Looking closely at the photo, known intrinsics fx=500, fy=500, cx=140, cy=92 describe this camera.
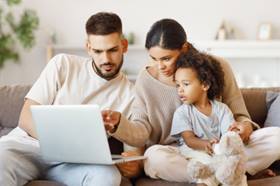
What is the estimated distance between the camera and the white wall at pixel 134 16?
14.6 ft

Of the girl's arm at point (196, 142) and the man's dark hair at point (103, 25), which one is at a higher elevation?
the man's dark hair at point (103, 25)

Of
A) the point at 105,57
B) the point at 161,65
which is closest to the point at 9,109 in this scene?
the point at 105,57

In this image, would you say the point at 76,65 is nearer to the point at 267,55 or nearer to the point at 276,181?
the point at 276,181

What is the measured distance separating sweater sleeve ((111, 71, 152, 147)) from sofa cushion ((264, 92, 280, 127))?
0.55 meters

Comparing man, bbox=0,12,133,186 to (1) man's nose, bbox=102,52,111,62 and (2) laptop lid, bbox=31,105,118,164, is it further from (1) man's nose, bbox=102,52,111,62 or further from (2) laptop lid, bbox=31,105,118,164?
(2) laptop lid, bbox=31,105,118,164

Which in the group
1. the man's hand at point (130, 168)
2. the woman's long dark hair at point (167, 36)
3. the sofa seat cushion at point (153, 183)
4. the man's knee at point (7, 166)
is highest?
the woman's long dark hair at point (167, 36)

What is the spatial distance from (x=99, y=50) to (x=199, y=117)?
489mm

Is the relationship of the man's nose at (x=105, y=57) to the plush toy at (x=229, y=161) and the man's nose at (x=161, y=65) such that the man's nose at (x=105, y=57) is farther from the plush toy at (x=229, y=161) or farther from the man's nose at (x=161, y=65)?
the plush toy at (x=229, y=161)

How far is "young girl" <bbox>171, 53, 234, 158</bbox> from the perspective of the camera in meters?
1.90

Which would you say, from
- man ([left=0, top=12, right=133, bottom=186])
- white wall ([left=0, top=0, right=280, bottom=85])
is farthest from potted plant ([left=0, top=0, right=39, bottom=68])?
man ([left=0, top=12, right=133, bottom=186])

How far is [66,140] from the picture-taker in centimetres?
165

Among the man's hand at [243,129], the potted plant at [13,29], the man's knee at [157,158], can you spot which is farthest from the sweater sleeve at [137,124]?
the potted plant at [13,29]

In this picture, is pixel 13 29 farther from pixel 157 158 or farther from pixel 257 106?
pixel 157 158

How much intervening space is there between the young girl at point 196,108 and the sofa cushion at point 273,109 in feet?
1.02
